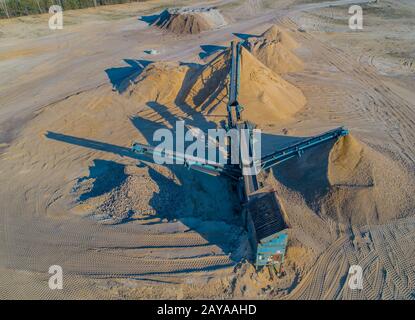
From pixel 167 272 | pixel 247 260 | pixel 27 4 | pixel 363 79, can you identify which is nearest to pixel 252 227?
pixel 247 260

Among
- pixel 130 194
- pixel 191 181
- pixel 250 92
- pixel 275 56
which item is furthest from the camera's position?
pixel 275 56

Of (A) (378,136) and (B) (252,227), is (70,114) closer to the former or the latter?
(B) (252,227)

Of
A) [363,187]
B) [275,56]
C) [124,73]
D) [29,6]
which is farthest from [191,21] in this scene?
[363,187]

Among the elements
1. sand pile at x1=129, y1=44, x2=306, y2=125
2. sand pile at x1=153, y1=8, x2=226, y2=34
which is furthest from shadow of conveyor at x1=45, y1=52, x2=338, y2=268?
sand pile at x1=153, y1=8, x2=226, y2=34

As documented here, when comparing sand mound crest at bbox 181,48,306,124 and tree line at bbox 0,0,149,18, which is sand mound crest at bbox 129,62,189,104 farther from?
tree line at bbox 0,0,149,18

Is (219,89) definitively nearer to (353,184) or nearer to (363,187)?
(353,184)

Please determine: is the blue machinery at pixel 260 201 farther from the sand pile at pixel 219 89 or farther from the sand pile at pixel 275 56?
the sand pile at pixel 275 56
